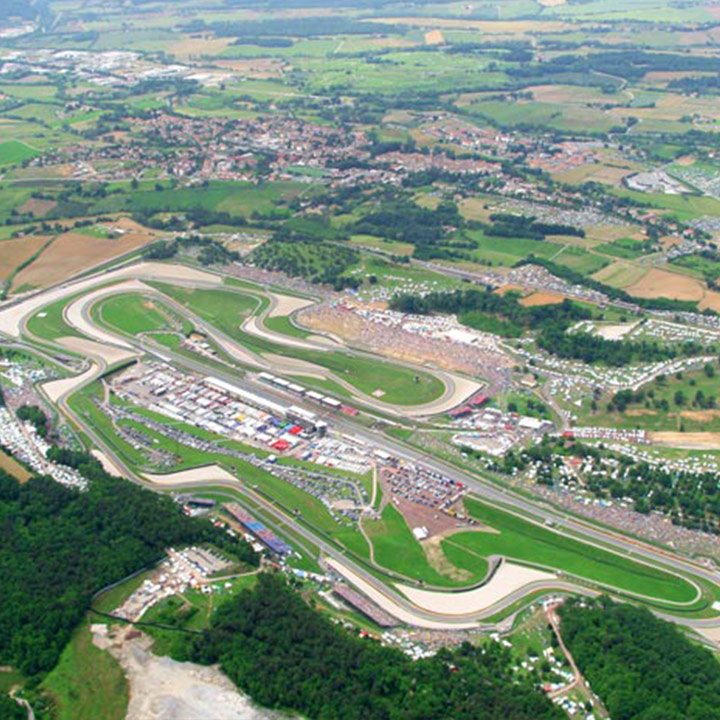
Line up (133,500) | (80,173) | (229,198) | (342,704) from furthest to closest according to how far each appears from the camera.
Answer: (80,173), (229,198), (133,500), (342,704)

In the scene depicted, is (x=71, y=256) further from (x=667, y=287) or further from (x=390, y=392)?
(x=667, y=287)

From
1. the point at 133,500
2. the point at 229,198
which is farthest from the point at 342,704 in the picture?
the point at 229,198

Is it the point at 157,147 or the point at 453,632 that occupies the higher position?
the point at 157,147

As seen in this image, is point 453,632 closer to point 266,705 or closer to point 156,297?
point 266,705

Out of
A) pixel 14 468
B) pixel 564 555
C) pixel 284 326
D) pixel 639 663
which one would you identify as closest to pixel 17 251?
pixel 284 326

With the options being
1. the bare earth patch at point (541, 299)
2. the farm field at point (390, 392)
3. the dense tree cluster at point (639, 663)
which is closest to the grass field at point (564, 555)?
the farm field at point (390, 392)

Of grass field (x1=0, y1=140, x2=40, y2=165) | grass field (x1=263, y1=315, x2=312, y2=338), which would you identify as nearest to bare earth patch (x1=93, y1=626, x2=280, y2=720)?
grass field (x1=263, y1=315, x2=312, y2=338)

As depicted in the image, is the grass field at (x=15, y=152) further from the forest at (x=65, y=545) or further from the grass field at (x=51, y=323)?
the forest at (x=65, y=545)
